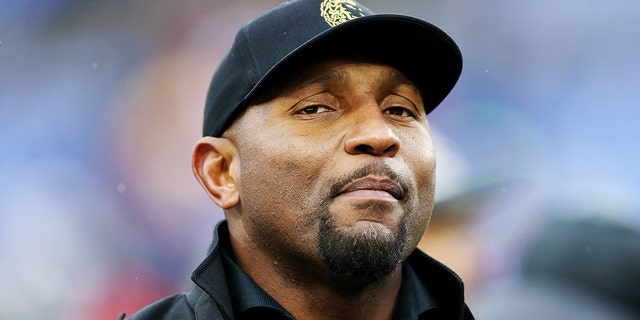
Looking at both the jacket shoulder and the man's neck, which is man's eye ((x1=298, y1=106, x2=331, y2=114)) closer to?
the man's neck

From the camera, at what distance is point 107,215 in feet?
15.3

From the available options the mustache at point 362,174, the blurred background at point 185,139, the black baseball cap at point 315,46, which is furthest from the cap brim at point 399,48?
the blurred background at point 185,139

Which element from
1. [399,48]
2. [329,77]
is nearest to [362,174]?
[329,77]

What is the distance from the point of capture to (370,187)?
1916mm

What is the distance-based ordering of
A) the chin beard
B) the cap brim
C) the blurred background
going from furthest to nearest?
1. the blurred background
2. the cap brim
3. the chin beard

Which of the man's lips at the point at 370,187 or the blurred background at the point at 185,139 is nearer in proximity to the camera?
the man's lips at the point at 370,187

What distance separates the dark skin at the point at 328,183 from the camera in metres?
1.92

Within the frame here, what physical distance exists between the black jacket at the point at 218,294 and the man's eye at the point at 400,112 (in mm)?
419

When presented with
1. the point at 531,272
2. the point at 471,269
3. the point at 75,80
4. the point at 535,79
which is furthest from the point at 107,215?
the point at 535,79

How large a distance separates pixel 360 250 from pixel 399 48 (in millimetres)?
606

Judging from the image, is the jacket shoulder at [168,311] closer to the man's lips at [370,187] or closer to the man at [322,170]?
the man at [322,170]

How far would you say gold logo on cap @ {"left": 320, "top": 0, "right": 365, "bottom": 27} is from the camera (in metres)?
2.12

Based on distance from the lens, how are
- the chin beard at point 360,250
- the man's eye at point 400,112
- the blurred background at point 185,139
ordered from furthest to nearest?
the blurred background at point 185,139
the man's eye at point 400,112
the chin beard at point 360,250

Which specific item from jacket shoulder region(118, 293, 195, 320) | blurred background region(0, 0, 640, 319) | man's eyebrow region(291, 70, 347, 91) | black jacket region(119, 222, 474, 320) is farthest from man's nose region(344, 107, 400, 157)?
blurred background region(0, 0, 640, 319)
